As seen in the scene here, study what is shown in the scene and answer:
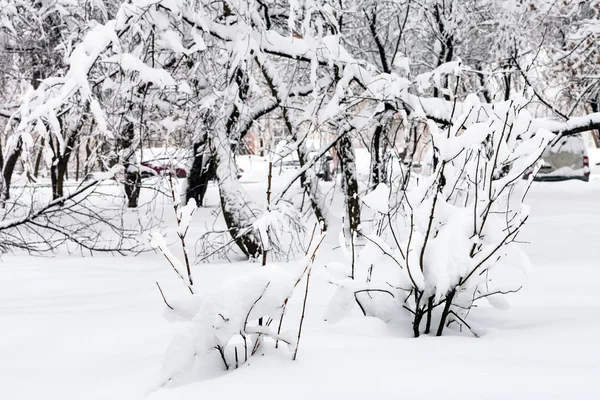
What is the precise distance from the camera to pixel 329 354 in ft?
5.76

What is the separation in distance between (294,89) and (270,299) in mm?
5342

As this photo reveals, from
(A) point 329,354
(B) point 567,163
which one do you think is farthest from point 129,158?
(B) point 567,163

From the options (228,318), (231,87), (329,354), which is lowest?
(329,354)

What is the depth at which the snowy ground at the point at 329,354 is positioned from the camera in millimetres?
1479

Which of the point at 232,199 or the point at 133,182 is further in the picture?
the point at 232,199

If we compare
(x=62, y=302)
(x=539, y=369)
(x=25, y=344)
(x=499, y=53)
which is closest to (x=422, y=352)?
(x=539, y=369)

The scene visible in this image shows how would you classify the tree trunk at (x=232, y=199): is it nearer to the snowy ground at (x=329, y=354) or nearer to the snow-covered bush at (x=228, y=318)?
the snowy ground at (x=329, y=354)

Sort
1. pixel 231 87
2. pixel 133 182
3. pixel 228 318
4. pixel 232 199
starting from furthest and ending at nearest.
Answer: pixel 232 199 → pixel 133 182 → pixel 231 87 → pixel 228 318

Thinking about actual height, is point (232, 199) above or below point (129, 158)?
below

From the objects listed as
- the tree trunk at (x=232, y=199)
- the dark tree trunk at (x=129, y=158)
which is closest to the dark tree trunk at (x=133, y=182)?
the dark tree trunk at (x=129, y=158)

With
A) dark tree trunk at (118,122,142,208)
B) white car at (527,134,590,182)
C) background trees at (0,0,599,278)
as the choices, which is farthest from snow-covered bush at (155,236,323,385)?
white car at (527,134,590,182)

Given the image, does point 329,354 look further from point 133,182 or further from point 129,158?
point 129,158

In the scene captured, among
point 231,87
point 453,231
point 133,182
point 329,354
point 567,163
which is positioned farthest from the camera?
point 567,163

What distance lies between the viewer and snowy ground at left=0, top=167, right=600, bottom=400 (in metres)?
1.48
